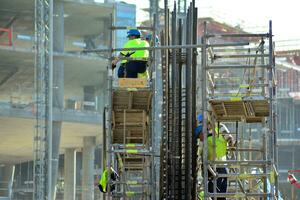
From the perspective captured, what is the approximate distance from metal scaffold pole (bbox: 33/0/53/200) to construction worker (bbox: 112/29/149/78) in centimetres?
1876

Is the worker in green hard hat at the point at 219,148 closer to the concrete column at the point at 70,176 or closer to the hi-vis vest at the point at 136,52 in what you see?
the hi-vis vest at the point at 136,52

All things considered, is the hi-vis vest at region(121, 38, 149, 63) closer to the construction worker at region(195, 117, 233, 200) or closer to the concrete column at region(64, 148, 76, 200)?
the construction worker at region(195, 117, 233, 200)

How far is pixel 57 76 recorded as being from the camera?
3950cm

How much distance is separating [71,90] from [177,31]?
3351 centimetres

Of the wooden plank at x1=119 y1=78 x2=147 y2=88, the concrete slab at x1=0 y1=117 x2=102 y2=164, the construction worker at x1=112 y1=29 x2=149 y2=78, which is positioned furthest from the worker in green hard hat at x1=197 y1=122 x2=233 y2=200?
the concrete slab at x1=0 y1=117 x2=102 y2=164

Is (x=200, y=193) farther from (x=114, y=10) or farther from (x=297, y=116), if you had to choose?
(x=297, y=116)

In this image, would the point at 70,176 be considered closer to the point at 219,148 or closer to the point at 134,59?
the point at 134,59

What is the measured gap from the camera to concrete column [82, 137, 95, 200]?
146ft

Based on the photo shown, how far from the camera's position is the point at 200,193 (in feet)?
56.1

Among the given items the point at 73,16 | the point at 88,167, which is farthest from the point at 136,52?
the point at 88,167

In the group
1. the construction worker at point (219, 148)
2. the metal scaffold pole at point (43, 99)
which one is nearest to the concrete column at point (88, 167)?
the metal scaffold pole at point (43, 99)

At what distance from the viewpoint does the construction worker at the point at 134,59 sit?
16266mm

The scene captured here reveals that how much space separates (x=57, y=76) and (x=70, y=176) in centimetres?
956

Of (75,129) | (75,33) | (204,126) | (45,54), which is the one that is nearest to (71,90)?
(75,33)
